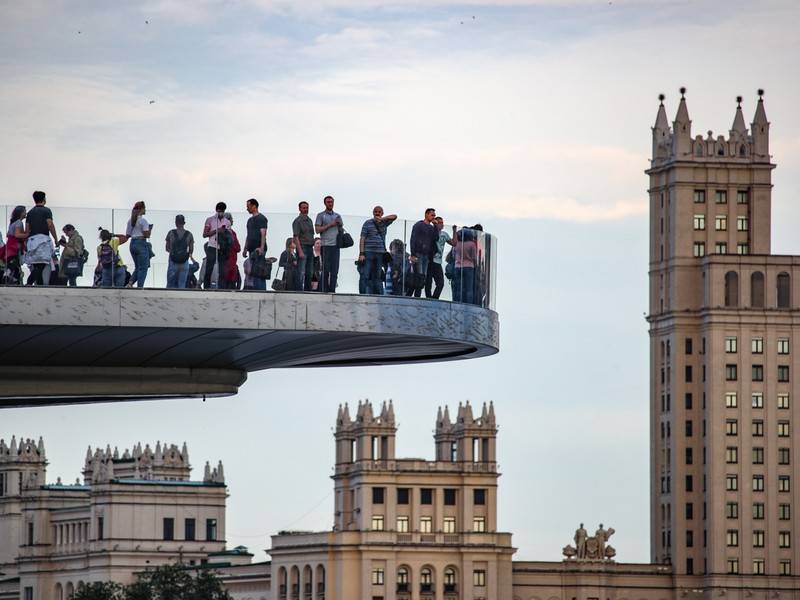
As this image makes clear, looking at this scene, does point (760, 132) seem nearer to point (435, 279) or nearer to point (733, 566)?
point (733, 566)

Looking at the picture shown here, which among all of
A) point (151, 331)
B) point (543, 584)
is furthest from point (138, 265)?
point (543, 584)

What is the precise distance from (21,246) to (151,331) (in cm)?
189

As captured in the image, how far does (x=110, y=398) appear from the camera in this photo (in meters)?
32.8

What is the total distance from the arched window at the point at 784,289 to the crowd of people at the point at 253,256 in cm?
15796

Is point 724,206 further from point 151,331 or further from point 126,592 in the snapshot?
point 151,331

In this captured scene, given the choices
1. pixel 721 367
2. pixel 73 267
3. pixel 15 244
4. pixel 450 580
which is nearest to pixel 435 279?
pixel 73 267

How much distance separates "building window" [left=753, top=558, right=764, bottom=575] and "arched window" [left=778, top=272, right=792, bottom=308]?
17790mm

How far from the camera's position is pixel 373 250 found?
32281mm

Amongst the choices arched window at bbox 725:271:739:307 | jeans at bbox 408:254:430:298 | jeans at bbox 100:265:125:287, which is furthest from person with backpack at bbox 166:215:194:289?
arched window at bbox 725:271:739:307

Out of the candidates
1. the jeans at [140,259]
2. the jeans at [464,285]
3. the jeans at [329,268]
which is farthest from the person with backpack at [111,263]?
the jeans at [464,285]

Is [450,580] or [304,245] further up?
[304,245]

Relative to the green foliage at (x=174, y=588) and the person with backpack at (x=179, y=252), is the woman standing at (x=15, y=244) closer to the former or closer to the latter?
the person with backpack at (x=179, y=252)

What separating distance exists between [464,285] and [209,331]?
12.2 ft

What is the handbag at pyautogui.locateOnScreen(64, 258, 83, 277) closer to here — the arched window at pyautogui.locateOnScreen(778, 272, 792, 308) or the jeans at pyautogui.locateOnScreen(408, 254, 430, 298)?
the jeans at pyautogui.locateOnScreen(408, 254, 430, 298)
